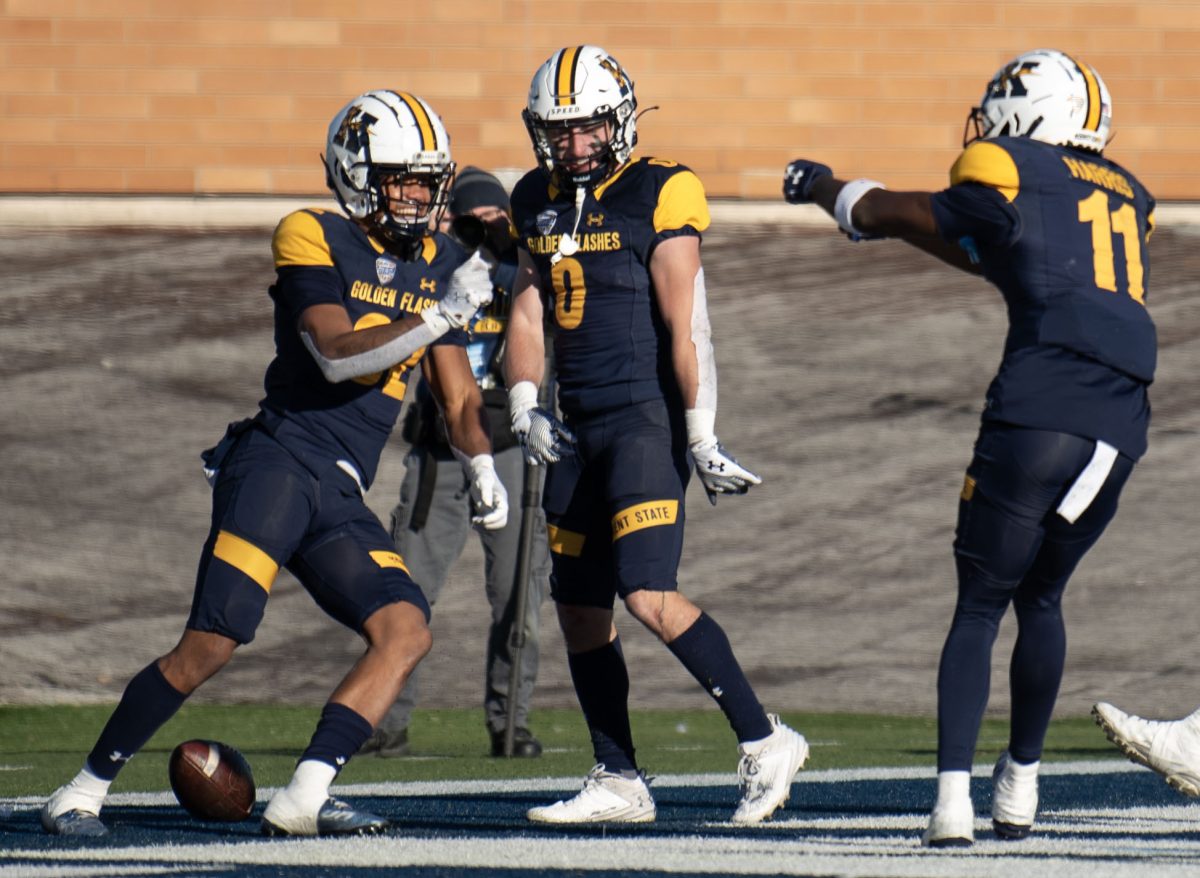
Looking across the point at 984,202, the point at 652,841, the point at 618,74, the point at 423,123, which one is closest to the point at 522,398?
the point at 423,123

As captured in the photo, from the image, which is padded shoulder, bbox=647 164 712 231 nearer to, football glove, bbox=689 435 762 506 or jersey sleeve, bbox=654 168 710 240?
jersey sleeve, bbox=654 168 710 240

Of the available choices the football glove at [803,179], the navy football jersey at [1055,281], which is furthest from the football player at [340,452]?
→ the navy football jersey at [1055,281]

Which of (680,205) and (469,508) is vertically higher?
(680,205)

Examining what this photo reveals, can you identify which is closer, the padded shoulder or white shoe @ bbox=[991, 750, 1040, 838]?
white shoe @ bbox=[991, 750, 1040, 838]

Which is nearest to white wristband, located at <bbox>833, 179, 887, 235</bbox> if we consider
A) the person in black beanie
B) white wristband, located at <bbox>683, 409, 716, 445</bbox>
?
white wristband, located at <bbox>683, 409, 716, 445</bbox>

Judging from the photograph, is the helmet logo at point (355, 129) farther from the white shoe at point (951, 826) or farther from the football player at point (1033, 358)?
the white shoe at point (951, 826)

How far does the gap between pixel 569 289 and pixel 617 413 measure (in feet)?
1.15

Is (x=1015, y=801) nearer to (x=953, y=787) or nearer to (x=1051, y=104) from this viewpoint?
(x=953, y=787)

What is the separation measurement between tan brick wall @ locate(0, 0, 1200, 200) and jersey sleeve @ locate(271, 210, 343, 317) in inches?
208

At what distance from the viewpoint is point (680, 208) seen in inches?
208

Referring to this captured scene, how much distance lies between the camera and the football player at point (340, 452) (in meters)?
4.84

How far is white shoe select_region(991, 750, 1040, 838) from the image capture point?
468cm

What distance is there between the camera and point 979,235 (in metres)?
4.54

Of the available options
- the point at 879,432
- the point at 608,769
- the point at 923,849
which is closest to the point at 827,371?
the point at 879,432
